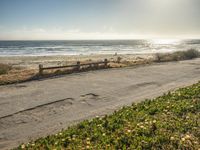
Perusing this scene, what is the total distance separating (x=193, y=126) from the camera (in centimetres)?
710

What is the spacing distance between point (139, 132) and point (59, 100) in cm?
640

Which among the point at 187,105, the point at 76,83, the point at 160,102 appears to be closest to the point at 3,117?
the point at 160,102

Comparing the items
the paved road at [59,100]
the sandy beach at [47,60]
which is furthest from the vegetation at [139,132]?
the sandy beach at [47,60]

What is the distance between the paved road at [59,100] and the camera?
8.76 m

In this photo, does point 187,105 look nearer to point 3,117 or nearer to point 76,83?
point 3,117

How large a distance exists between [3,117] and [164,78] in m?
11.8

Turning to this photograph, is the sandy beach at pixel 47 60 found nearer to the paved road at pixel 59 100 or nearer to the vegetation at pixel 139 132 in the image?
the paved road at pixel 59 100

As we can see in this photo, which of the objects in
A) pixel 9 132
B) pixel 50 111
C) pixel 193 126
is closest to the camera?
pixel 193 126

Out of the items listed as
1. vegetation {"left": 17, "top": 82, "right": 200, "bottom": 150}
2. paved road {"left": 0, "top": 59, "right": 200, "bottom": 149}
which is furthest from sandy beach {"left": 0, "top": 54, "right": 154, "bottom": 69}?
vegetation {"left": 17, "top": 82, "right": 200, "bottom": 150}

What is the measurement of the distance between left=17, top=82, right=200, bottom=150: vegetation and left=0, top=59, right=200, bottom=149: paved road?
4.40ft

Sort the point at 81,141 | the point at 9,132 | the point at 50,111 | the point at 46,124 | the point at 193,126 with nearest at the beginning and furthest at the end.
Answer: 1. the point at 81,141
2. the point at 193,126
3. the point at 9,132
4. the point at 46,124
5. the point at 50,111

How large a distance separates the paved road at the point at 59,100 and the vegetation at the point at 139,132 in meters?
1.34

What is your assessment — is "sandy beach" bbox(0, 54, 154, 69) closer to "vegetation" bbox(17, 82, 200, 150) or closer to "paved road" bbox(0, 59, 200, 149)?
"paved road" bbox(0, 59, 200, 149)

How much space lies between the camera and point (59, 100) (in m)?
12.5
